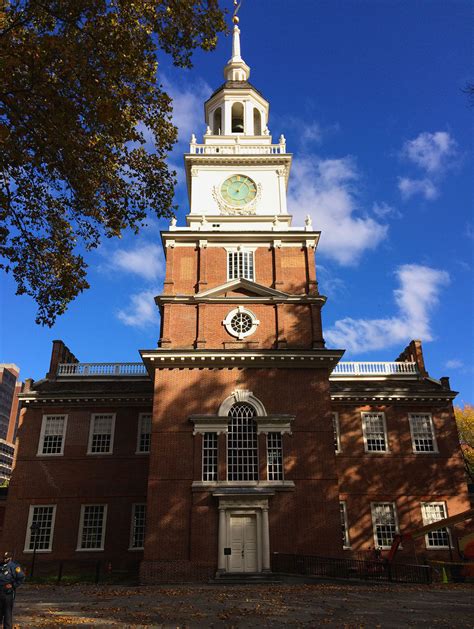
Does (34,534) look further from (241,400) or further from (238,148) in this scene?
(238,148)

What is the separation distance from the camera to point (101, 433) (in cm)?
2717

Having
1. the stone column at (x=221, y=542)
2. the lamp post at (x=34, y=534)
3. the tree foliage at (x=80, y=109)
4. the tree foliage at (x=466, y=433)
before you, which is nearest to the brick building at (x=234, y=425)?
the stone column at (x=221, y=542)

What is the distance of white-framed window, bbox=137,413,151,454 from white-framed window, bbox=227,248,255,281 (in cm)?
864

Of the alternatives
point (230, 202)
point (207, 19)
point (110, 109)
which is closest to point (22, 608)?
point (110, 109)

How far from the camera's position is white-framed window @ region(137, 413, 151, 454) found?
26.7m

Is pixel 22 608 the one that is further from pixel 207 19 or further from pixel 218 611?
pixel 207 19

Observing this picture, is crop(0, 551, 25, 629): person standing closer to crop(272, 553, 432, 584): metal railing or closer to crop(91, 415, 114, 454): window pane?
crop(272, 553, 432, 584): metal railing

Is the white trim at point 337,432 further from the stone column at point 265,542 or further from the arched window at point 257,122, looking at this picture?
the arched window at point 257,122

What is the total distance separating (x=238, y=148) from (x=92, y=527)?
2109 centimetres

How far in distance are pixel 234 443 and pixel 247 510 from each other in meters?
2.68

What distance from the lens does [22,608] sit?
12.8 metres

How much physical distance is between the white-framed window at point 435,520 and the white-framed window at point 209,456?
37.9ft

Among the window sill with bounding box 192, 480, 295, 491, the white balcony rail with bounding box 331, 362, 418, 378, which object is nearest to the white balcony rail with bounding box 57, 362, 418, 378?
the white balcony rail with bounding box 331, 362, 418, 378

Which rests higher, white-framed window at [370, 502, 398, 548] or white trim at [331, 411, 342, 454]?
white trim at [331, 411, 342, 454]
